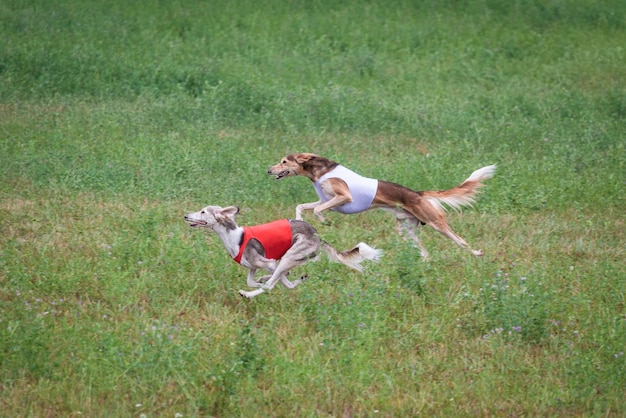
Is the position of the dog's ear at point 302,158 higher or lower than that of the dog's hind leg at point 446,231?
higher

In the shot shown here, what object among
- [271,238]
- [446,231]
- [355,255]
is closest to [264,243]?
[271,238]

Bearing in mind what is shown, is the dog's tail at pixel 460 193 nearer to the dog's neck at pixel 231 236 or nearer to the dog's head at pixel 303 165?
the dog's head at pixel 303 165

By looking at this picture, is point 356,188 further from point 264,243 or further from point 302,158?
point 264,243

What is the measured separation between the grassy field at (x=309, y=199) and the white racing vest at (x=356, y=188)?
0.36 meters

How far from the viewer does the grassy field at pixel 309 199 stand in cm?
636

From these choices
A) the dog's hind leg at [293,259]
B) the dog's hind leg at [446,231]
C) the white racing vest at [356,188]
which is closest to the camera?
the dog's hind leg at [293,259]

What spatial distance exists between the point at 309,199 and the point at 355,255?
2792 millimetres

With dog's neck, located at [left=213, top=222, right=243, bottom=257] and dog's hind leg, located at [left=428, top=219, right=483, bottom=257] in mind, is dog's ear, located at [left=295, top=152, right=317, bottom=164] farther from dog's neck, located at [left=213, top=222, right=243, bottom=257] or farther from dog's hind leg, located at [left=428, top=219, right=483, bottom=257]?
dog's neck, located at [left=213, top=222, right=243, bottom=257]

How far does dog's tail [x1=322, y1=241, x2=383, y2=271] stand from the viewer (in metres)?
8.30

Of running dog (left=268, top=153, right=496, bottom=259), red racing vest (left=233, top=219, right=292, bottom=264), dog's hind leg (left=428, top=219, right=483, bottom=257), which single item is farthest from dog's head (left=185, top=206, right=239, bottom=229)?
dog's hind leg (left=428, top=219, right=483, bottom=257)

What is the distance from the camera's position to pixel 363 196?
950cm

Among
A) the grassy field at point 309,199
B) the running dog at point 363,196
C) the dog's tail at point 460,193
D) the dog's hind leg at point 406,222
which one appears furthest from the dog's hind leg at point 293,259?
the dog's tail at point 460,193

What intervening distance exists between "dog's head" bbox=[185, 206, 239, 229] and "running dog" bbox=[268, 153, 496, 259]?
150 cm

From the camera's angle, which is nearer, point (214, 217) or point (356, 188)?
point (214, 217)
